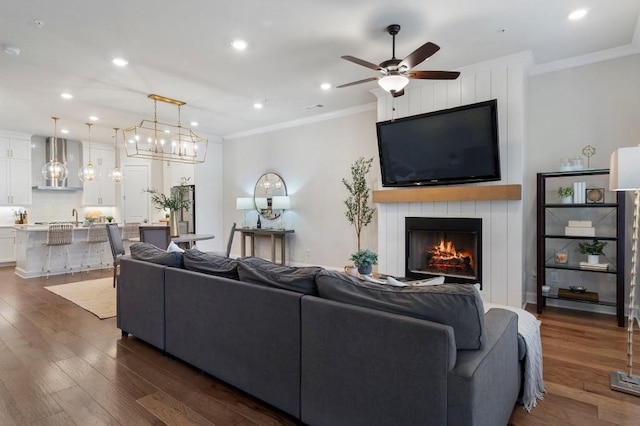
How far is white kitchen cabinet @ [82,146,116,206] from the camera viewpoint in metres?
8.97

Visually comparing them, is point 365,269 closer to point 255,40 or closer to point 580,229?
point 580,229

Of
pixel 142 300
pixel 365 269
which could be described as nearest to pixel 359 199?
pixel 365 269

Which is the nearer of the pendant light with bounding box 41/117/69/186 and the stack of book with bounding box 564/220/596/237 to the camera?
the stack of book with bounding box 564/220/596/237

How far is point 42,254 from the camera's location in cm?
653

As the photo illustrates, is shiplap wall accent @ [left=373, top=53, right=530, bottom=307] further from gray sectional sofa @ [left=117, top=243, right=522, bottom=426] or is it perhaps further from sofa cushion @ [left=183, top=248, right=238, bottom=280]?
sofa cushion @ [left=183, top=248, right=238, bottom=280]

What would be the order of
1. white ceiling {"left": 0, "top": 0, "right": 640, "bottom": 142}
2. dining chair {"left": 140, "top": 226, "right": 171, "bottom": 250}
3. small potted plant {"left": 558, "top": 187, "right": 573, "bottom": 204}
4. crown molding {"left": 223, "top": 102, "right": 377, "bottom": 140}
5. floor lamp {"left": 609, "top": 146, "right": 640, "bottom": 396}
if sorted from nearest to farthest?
floor lamp {"left": 609, "top": 146, "right": 640, "bottom": 396} < white ceiling {"left": 0, "top": 0, "right": 640, "bottom": 142} < small potted plant {"left": 558, "top": 187, "right": 573, "bottom": 204} < dining chair {"left": 140, "top": 226, "right": 171, "bottom": 250} < crown molding {"left": 223, "top": 102, "right": 377, "bottom": 140}

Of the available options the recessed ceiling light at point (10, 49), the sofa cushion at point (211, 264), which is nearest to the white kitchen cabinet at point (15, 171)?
the recessed ceiling light at point (10, 49)

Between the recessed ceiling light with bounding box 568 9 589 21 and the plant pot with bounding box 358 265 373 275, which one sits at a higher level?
the recessed ceiling light with bounding box 568 9 589 21

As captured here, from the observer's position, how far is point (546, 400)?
2.30m

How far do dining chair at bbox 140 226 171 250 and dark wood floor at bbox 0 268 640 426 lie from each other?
69.9 inches

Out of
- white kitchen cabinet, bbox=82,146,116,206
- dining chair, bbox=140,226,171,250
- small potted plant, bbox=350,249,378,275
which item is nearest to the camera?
small potted plant, bbox=350,249,378,275

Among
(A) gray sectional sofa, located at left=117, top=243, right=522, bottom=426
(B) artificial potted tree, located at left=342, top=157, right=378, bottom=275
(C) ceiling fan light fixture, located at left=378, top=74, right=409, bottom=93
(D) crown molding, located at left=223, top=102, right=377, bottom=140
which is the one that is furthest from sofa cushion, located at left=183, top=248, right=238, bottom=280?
(D) crown molding, located at left=223, top=102, right=377, bottom=140

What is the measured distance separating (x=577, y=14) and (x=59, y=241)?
8125 mm

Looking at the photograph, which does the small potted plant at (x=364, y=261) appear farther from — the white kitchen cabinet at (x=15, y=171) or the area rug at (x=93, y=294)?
the white kitchen cabinet at (x=15, y=171)
